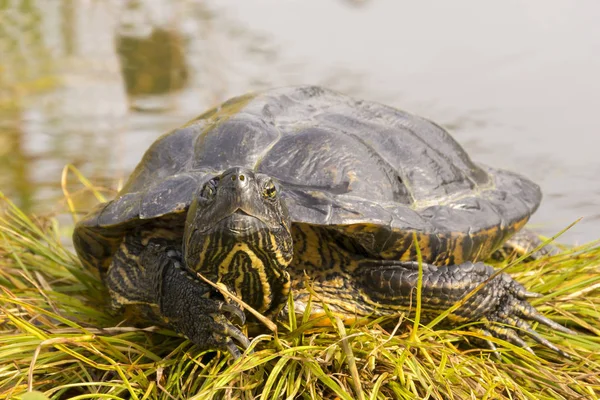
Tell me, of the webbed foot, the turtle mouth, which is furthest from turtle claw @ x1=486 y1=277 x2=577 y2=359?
the turtle mouth

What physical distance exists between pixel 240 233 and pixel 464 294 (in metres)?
1.07

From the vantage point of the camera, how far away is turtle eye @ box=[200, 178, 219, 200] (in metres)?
2.30

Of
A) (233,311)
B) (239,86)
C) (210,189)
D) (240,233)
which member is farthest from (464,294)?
(239,86)

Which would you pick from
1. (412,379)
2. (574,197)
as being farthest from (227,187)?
(574,197)

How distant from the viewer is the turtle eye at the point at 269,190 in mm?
2324

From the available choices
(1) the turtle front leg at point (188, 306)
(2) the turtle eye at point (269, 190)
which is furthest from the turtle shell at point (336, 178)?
(2) the turtle eye at point (269, 190)

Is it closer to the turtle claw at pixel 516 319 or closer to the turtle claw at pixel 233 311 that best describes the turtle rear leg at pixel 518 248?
the turtle claw at pixel 516 319

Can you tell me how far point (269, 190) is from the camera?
234 cm

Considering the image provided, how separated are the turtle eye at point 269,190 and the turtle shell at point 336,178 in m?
0.32

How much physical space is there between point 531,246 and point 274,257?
2.11m

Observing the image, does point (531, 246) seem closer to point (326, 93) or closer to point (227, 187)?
point (326, 93)

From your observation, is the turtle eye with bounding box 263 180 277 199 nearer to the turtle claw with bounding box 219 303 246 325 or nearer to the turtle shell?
→ the turtle shell

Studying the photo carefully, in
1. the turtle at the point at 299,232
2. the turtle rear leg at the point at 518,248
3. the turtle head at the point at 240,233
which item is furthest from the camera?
the turtle rear leg at the point at 518,248

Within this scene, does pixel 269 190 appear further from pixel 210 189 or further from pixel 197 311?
pixel 197 311
